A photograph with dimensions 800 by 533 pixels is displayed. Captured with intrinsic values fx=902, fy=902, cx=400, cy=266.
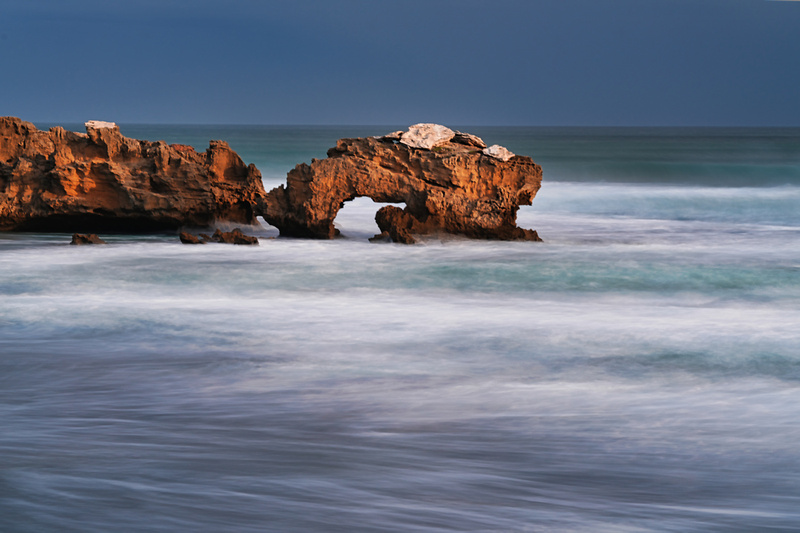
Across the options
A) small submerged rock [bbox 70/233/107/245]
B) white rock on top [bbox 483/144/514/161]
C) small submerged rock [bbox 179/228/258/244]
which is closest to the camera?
small submerged rock [bbox 70/233/107/245]

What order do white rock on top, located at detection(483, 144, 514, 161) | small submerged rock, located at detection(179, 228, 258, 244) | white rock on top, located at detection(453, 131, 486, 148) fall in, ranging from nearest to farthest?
small submerged rock, located at detection(179, 228, 258, 244), white rock on top, located at detection(483, 144, 514, 161), white rock on top, located at detection(453, 131, 486, 148)

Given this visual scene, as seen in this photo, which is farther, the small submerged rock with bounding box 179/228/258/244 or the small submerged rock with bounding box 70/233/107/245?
the small submerged rock with bounding box 179/228/258/244

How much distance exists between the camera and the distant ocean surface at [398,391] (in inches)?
133

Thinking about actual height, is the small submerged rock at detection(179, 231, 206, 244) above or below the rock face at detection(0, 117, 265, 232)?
below

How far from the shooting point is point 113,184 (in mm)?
11125

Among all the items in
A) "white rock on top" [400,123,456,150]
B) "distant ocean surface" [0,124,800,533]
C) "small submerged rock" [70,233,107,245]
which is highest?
"white rock on top" [400,123,456,150]

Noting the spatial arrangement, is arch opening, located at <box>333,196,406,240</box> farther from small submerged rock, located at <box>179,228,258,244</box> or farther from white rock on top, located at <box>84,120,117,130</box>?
white rock on top, located at <box>84,120,117,130</box>

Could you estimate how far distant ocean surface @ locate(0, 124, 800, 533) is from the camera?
3369mm

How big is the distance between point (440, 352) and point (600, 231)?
7.91 m

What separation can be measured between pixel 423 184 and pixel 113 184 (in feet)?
12.6

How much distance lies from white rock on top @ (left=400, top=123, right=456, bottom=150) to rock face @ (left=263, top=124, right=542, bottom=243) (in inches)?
0.5

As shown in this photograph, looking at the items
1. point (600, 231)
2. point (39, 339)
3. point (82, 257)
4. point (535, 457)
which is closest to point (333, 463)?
point (535, 457)

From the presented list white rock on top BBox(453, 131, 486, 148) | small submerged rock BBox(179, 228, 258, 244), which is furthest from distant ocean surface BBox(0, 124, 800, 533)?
white rock on top BBox(453, 131, 486, 148)

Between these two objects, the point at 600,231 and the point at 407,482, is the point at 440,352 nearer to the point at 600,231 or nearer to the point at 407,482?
the point at 407,482
